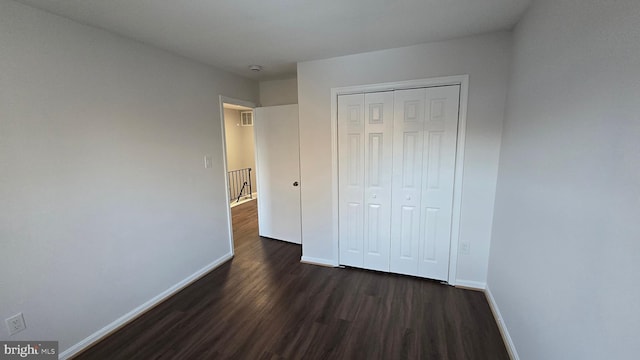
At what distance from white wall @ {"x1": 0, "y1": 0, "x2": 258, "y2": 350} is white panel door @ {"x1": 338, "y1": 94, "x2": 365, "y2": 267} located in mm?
1638

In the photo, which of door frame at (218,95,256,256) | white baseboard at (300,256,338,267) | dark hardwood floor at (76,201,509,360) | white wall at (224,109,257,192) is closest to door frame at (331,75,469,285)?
dark hardwood floor at (76,201,509,360)

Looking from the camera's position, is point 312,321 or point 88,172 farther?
point 312,321

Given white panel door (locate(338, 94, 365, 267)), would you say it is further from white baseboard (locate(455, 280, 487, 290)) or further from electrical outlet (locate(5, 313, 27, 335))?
electrical outlet (locate(5, 313, 27, 335))

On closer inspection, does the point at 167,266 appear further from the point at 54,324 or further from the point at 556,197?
the point at 556,197

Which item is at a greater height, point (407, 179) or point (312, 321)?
point (407, 179)

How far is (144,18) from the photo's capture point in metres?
1.80

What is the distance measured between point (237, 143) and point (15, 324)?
5.87 meters

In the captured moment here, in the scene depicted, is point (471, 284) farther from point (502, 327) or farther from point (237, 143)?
point (237, 143)

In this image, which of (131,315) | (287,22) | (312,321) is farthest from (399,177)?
(131,315)

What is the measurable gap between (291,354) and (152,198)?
1.84 metres

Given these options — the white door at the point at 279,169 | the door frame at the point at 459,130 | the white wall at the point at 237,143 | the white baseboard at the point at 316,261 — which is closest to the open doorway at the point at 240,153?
the white wall at the point at 237,143

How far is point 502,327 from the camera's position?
1.96m

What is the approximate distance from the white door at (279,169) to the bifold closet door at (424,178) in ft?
4.93

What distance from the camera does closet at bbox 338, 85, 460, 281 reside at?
2484mm
